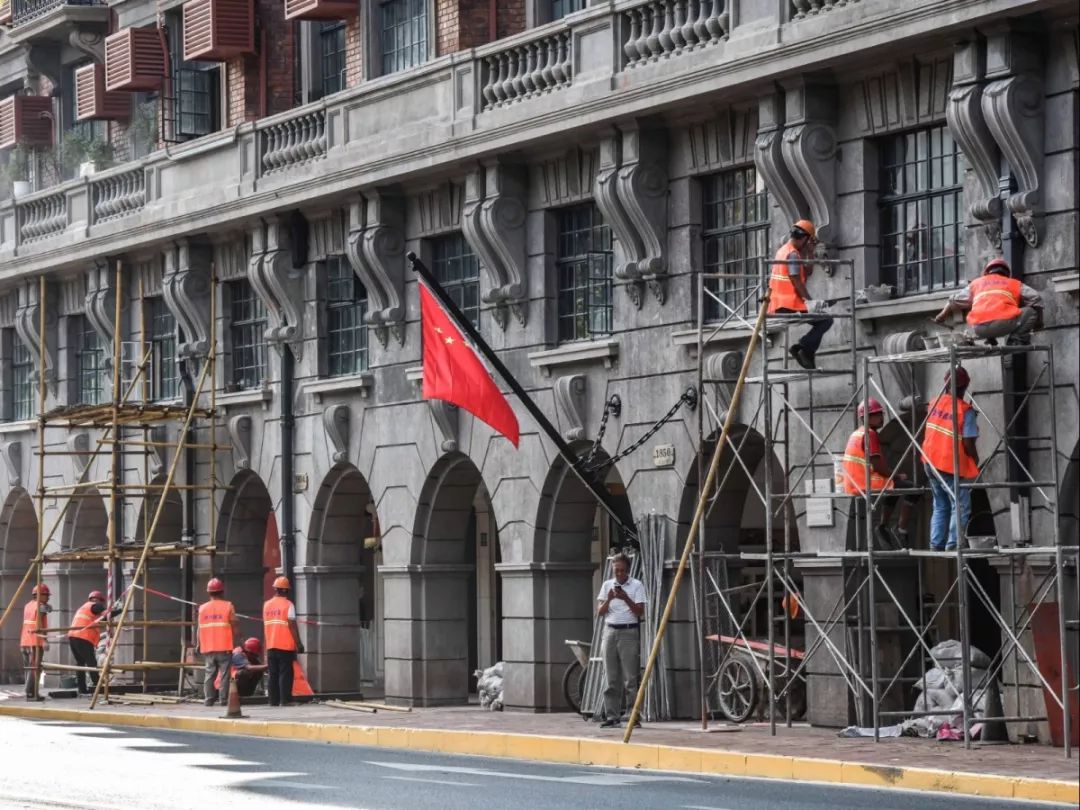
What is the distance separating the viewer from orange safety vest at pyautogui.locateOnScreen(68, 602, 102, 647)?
3903 centimetres

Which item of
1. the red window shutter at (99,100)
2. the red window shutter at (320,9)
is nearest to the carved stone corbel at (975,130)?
the red window shutter at (320,9)

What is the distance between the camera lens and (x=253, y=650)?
1417 inches

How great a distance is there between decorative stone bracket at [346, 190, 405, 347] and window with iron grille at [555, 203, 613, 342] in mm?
3372

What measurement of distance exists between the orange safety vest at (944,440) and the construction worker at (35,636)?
59.3ft

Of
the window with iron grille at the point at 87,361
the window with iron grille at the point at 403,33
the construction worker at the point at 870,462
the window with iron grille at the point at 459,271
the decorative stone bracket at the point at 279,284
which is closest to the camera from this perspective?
the construction worker at the point at 870,462

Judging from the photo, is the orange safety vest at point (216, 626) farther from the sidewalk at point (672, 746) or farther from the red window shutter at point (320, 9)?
the red window shutter at point (320, 9)

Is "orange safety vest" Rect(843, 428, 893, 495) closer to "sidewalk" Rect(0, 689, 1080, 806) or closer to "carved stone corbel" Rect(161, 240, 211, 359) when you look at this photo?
"sidewalk" Rect(0, 689, 1080, 806)

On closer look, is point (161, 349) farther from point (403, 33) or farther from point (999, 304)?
point (999, 304)

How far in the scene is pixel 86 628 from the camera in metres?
38.8

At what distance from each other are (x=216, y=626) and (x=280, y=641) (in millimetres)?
1212

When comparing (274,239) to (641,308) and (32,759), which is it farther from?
(32,759)

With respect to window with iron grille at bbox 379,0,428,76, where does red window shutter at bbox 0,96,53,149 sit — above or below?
above

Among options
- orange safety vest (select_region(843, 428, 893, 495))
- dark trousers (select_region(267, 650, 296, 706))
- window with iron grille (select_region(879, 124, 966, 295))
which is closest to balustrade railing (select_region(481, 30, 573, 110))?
window with iron grille (select_region(879, 124, 966, 295))

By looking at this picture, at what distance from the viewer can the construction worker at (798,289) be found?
83.7 ft
